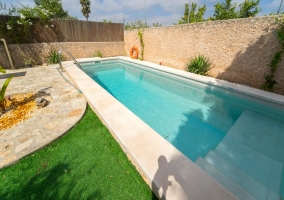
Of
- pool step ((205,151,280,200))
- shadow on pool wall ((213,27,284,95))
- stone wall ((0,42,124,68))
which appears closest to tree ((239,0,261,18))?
shadow on pool wall ((213,27,284,95))

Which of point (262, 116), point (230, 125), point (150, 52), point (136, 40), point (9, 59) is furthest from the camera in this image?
point (136, 40)

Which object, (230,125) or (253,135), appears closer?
(253,135)

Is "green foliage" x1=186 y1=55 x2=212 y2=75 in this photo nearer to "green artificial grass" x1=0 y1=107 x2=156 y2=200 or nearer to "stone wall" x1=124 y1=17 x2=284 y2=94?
"stone wall" x1=124 y1=17 x2=284 y2=94

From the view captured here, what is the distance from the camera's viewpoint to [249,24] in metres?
5.56

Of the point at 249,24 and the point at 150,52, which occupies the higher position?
the point at 249,24

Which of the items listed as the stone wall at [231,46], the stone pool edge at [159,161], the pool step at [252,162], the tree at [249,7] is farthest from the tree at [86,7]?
the pool step at [252,162]

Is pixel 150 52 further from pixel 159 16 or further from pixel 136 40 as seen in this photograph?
pixel 159 16

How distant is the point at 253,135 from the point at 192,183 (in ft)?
8.50

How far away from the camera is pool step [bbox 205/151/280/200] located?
2.04 meters

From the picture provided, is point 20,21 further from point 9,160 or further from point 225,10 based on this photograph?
point 225,10

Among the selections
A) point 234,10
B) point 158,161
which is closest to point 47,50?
point 158,161

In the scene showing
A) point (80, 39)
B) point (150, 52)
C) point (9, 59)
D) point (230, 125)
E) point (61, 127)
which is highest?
point (80, 39)

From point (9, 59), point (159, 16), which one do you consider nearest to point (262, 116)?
point (159, 16)

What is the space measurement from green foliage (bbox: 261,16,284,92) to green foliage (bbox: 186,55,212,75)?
2.47 meters
